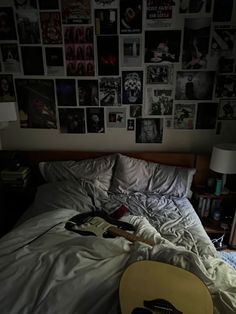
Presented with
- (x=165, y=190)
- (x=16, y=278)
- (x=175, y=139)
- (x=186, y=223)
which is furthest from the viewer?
(x=175, y=139)

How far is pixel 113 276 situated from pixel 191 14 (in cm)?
203

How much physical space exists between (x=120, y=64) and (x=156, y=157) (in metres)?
0.90

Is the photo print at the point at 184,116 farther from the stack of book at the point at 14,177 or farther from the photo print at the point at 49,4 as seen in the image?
the stack of book at the point at 14,177

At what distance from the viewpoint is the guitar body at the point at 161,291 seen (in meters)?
0.97

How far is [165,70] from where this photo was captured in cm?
219

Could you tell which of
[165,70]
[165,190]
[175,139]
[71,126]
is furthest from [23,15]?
[165,190]

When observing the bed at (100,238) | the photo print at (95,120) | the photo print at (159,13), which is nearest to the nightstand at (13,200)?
the bed at (100,238)

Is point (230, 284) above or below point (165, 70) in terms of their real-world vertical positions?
below

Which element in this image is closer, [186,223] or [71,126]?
[186,223]

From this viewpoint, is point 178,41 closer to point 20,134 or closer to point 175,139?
point 175,139

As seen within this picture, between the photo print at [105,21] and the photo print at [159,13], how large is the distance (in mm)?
280

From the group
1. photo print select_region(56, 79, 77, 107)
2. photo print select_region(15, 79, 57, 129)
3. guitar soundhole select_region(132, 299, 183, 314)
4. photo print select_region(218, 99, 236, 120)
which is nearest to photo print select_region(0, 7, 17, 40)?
photo print select_region(15, 79, 57, 129)

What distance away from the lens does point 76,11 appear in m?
2.08

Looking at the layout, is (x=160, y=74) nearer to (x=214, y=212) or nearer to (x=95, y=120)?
(x=95, y=120)
